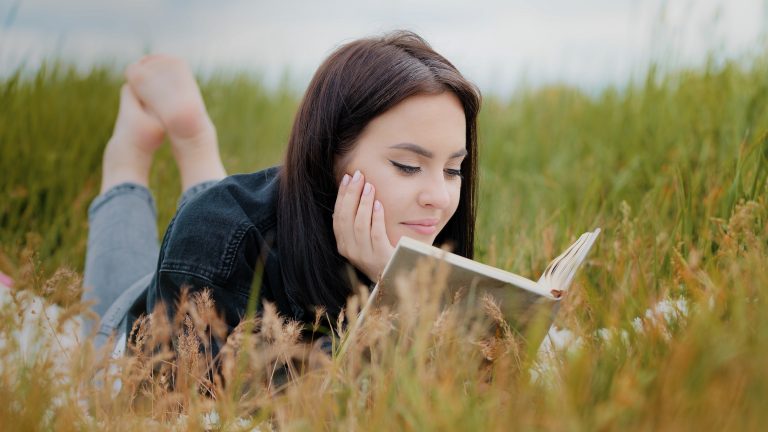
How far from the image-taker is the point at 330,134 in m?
2.36

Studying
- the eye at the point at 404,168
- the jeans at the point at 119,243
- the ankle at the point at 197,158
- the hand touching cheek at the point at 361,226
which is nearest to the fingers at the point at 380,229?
the hand touching cheek at the point at 361,226

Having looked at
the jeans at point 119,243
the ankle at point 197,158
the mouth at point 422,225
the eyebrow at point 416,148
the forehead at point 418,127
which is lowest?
the jeans at point 119,243

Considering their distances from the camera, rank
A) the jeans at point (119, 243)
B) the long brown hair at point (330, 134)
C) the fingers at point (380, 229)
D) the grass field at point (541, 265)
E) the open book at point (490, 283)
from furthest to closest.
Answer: the jeans at point (119, 243), the long brown hair at point (330, 134), the fingers at point (380, 229), the open book at point (490, 283), the grass field at point (541, 265)

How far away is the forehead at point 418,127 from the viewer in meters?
2.24

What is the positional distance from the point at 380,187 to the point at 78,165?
292 cm

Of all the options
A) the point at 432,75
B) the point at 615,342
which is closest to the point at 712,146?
the point at 432,75

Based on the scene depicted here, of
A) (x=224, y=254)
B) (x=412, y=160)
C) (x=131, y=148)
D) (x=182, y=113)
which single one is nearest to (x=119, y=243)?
(x=131, y=148)

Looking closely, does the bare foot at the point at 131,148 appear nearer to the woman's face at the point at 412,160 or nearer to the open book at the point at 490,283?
the woman's face at the point at 412,160

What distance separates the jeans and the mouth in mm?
1200

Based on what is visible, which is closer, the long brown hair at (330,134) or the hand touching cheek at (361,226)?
the hand touching cheek at (361,226)

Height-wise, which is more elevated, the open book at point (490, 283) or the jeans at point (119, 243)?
the open book at point (490, 283)

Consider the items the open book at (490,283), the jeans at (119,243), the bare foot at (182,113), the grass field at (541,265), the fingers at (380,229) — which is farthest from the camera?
the bare foot at (182,113)

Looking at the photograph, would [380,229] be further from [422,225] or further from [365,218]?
[422,225]

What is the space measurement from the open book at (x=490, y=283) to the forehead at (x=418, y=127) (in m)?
0.50
